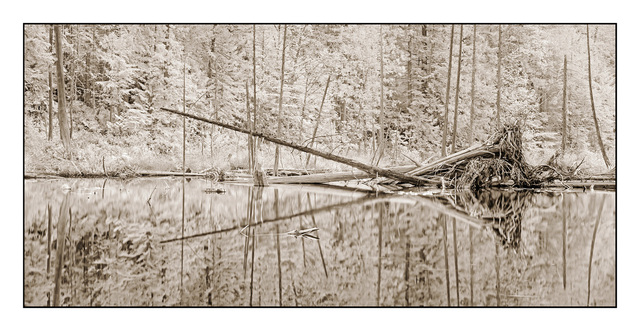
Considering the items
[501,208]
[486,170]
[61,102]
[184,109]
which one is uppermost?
[184,109]

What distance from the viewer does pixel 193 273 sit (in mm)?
3230

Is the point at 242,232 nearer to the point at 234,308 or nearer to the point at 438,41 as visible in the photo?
the point at 234,308

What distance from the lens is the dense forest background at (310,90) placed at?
220 inches

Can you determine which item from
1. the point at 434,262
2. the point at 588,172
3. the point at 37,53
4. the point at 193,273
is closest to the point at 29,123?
the point at 37,53

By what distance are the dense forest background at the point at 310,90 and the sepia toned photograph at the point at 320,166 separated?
33mm

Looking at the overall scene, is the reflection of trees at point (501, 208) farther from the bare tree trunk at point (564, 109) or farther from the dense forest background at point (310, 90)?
the dense forest background at point (310, 90)

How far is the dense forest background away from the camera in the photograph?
5.58m

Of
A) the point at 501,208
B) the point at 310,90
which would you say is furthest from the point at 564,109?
the point at 310,90

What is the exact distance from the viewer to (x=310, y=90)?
750cm

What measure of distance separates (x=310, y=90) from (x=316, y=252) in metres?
4.17

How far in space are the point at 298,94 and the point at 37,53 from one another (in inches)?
134

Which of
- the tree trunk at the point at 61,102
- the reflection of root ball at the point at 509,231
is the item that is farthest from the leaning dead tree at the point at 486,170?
the tree trunk at the point at 61,102

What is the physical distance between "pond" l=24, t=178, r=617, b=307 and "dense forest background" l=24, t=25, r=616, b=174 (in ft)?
3.72

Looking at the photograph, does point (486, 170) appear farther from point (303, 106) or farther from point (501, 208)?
point (303, 106)
